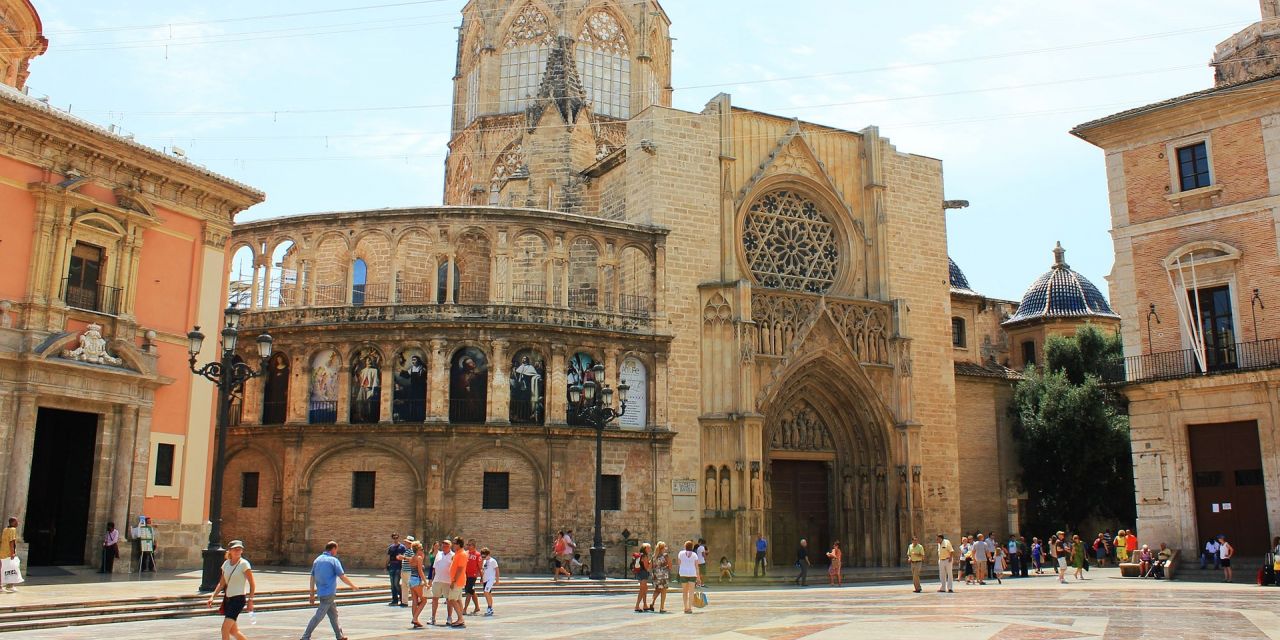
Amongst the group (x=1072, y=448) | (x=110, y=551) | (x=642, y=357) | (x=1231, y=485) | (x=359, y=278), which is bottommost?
(x=110, y=551)

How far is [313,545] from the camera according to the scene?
26.8 m

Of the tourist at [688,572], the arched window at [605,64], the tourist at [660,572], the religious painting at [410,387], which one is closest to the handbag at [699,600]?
the tourist at [688,572]

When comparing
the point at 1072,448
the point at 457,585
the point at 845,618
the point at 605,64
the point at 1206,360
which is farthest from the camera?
the point at 605,64

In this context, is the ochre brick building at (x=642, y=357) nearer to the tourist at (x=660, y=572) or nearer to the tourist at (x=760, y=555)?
the tourist at (x=760, y=555)

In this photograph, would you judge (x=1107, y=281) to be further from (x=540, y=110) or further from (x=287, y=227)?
(x=287, y=227)

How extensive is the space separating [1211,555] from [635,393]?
46.9ft

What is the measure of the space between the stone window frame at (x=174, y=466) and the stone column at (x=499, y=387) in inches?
288

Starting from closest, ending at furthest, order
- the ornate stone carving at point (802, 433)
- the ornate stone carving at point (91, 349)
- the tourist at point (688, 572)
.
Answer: the tourist at point (688, 572), the ornate stone carving at point (91, 349), the ornate stone carving at point (802, 433)

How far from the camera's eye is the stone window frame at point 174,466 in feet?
72.5

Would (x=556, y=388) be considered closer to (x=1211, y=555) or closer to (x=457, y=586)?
(x=457, y=586)

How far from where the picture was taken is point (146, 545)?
69.1 feet

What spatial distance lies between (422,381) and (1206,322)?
1941 centimetres

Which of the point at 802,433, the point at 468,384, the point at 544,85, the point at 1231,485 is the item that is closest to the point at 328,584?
the point at 468,384

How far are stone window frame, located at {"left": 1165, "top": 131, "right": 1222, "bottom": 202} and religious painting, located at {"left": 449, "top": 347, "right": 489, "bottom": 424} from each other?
17.7 m
